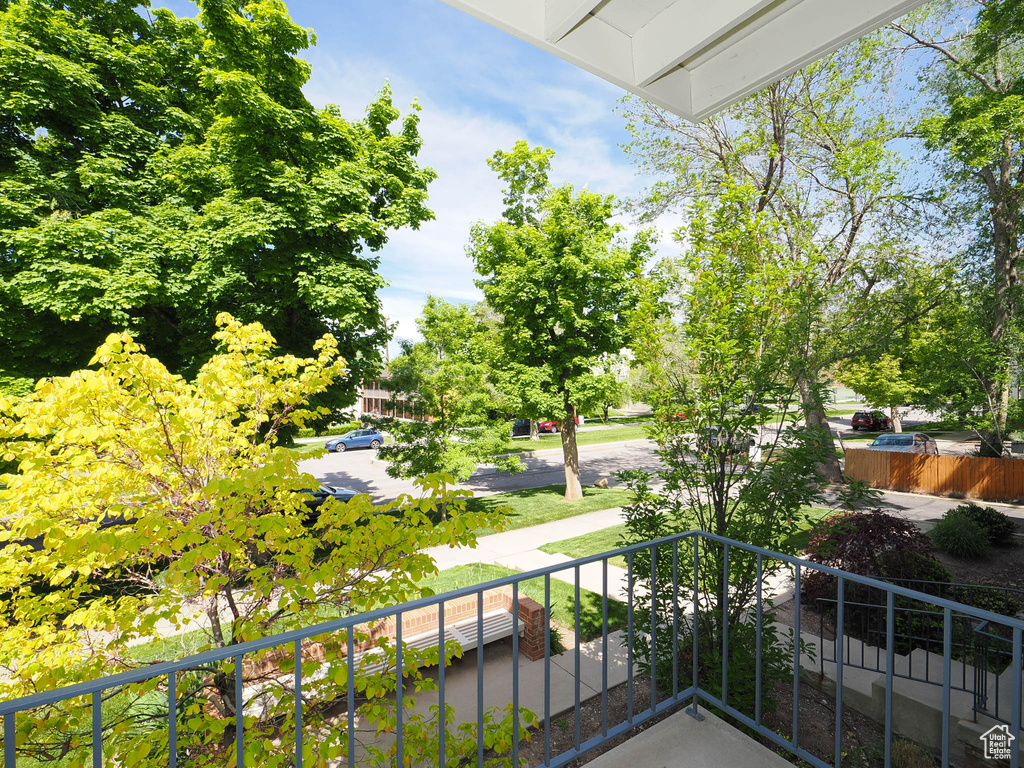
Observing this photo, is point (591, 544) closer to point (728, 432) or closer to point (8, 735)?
point (728, 432)

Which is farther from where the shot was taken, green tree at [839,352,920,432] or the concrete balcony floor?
green tree at [839,352,920,432]

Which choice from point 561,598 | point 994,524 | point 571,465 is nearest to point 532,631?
point 561,598

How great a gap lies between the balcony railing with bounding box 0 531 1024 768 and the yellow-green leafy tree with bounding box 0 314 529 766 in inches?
3.8

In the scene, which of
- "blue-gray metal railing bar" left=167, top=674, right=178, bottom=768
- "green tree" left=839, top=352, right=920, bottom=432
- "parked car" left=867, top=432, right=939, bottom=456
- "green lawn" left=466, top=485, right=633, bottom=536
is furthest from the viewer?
"green tree" left=839, top=352, right=920, bottom=432

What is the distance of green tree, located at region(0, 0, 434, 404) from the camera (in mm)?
6539

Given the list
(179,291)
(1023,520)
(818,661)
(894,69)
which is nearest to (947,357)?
(1023,520)

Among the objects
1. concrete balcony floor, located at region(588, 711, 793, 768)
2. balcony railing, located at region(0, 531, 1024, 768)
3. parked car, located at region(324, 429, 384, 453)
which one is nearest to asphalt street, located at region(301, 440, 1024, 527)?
parked car, located at region(324, 429, 384, 453)

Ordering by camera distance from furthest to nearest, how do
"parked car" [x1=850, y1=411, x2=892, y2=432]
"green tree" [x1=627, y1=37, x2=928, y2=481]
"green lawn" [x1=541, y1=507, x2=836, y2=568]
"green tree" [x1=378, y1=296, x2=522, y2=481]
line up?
"parked car" [x1=850, y1=411, x2=892, y2=432]
"green tree" [x1=627, y1=37, x2=928, y2=481]
"green tree" [x1=378, y1=296, x2=522, y2=481]
"green lawn" [x1=541, y1=507, x2=836, y2=568]

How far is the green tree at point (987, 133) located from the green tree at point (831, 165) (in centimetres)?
88

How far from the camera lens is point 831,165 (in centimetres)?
1052

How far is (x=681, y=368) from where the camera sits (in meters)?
3.54

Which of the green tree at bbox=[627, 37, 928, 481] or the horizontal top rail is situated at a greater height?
the green tree at bbox=[627, 37, 928, 481]

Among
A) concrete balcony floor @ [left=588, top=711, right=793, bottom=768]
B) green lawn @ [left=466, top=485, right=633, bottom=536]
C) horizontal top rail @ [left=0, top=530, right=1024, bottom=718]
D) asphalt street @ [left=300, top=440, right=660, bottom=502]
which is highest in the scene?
horizontal top rail @ [left=0, top=530, right=1024, bottom=718]

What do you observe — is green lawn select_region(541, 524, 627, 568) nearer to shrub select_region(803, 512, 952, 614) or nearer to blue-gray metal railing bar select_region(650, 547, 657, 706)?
shrub select_region(803, 512, 952, 614)
